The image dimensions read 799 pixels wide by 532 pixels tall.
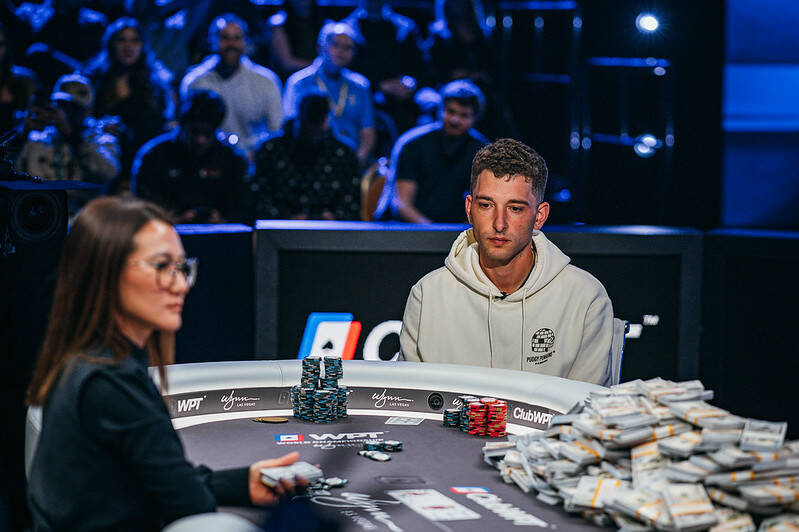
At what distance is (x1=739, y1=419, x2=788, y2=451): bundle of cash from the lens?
205 cm

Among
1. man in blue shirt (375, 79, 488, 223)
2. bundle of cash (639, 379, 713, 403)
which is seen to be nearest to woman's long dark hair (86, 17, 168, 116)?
man in blue shirt (375, 79, 488, 223)

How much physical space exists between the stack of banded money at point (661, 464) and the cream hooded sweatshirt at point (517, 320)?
37.3 inches

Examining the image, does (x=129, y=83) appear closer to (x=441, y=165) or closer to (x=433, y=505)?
(x=441, y=165)

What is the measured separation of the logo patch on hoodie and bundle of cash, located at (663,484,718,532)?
1.47 metres

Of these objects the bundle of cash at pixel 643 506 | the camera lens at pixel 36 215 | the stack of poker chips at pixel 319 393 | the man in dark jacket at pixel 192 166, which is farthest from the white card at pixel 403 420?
the man in dark jacket at pixel 192 166

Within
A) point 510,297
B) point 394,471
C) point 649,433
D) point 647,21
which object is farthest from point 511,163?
point 647,21

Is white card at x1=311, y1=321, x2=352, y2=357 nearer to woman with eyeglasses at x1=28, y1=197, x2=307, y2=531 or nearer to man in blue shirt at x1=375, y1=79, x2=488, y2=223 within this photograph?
man in blue shirt at x1=375, y1=79, x2=488, y2=223

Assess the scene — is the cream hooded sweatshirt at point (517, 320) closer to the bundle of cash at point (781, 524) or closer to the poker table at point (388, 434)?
the poker table at point (388, 434)

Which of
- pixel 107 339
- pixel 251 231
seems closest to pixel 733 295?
pixel 251 231

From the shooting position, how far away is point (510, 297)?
3.57 meters

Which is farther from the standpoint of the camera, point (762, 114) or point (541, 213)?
point (762, 114)

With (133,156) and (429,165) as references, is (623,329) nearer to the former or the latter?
(429,165)

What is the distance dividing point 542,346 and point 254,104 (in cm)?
Result: 414

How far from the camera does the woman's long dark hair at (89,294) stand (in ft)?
6.33
